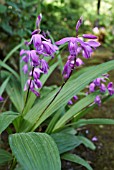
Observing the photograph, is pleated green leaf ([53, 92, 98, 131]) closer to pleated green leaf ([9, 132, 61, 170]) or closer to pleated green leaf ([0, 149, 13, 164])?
pleated green leaf ([0, 149, 13, 164])

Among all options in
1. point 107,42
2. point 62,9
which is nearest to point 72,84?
point 62,9

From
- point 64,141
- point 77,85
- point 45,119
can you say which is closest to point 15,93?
point 45,119

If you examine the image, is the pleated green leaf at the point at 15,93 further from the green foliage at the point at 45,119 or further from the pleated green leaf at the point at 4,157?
the pleated green leaf at the point at 4,157

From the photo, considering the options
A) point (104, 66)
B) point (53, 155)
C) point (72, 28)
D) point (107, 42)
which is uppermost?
point (104, 66)

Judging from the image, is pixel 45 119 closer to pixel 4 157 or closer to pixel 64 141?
pixel 64 141

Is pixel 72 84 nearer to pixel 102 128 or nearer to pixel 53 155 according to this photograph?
pixel 53 155

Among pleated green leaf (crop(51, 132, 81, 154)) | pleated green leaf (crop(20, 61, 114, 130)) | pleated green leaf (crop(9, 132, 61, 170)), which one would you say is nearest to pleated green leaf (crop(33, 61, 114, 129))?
pleated green leaf (crop(20, 61, 114, 130))
